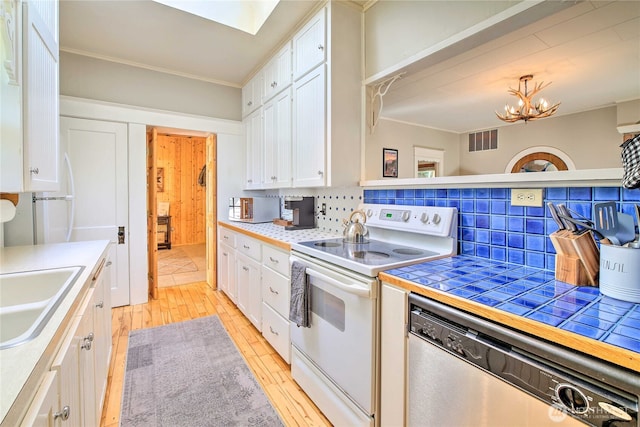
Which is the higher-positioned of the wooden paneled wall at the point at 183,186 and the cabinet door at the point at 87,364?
the wooden paneled wall at the point at 183,186

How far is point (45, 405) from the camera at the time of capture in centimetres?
64

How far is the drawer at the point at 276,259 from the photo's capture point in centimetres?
200

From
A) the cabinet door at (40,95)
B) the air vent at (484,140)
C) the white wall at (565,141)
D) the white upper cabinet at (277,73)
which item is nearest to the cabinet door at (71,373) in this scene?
the cabinet door at (40,95)

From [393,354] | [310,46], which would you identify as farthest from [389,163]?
[393,354]

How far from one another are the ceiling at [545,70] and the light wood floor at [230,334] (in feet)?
7.01

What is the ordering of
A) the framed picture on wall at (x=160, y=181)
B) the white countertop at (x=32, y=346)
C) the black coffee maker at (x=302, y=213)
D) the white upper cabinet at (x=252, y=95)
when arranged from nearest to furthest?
the white countertop at (x=32, y=346)
the black coffee maker at (x=302, y=213)
the white upper cabinet at (x=252, y=95)
the framed picture on wall at (x=160, y=181)

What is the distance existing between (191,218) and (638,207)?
24.1 feet

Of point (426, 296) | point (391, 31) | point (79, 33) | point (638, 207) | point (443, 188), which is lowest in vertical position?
point (426, 296)

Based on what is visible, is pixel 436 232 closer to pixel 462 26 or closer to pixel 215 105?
pixel 462 26

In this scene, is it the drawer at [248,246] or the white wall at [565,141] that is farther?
the drawer at [248,246]

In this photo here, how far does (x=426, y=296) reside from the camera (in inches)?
41.8

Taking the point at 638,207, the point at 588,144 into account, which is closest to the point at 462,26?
the point at 638,207

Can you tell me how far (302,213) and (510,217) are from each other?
1.69 metres

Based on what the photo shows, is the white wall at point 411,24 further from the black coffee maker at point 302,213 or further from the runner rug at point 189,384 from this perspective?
the runner rug at point 189,384
